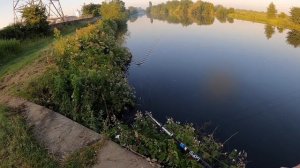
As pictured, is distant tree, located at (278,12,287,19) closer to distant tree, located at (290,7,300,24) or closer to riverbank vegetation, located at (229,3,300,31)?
riverbank vegetation, located at (229,3,300,31)

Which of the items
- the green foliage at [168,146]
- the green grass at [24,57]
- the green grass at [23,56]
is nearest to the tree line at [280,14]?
the green grass at [23,56]

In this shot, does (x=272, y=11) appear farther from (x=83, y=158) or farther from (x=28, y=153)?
(x=28, y=153)

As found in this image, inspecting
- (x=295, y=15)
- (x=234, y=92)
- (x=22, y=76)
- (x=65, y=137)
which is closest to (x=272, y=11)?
(x=295, y=15)

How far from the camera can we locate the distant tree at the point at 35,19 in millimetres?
30870

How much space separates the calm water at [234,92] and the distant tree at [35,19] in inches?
356

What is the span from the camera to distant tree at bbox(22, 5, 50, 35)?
30870 millimetres

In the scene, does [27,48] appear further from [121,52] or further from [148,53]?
[148,53]

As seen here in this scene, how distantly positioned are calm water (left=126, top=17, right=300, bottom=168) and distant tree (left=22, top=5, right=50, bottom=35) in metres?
9.03

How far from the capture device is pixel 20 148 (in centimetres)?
905

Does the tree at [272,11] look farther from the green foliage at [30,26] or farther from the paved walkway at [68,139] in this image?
the paved walkway at [68,139]

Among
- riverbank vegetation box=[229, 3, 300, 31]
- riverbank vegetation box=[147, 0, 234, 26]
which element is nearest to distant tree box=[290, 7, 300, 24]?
riverbank vegetation box=[229, 3, 300, 31]

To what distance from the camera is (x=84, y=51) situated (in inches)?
772

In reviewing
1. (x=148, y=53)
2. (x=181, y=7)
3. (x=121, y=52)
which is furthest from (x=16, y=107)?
(x=181, y=7)

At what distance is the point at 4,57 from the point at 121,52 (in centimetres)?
855
